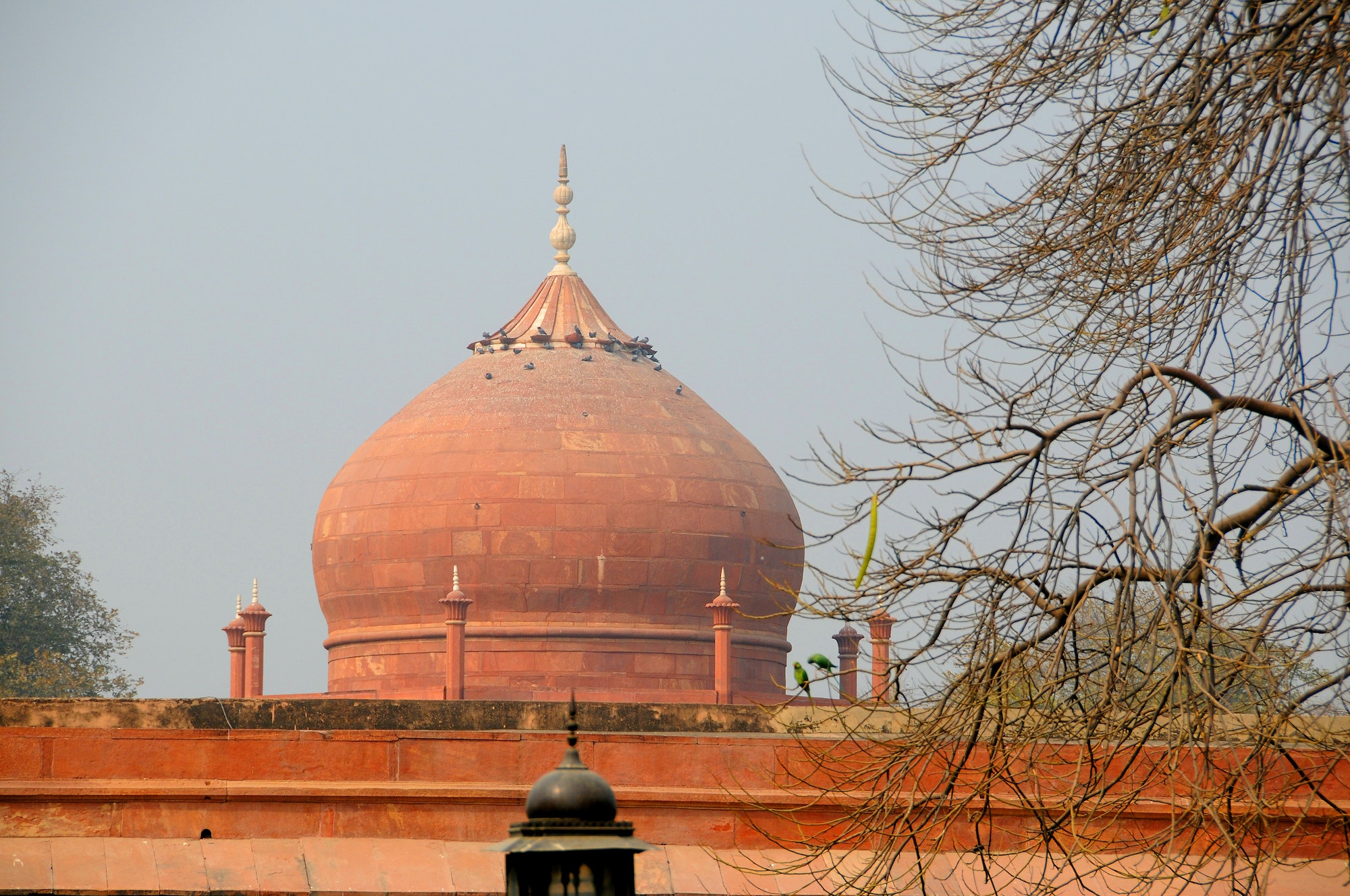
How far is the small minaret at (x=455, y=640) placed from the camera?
24.4 m

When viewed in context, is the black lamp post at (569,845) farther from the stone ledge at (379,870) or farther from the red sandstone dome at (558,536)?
the red sandstone dome at (558,536)

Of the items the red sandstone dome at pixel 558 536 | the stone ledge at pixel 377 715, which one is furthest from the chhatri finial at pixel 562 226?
the stone ledge at pixel 377 715

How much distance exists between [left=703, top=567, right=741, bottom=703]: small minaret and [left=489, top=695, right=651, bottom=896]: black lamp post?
19209 millimetres

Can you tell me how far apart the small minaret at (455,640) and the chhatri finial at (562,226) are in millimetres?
5910

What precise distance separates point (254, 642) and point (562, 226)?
760cm

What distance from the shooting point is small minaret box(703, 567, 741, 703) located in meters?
24.8

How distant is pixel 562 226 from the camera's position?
29.3m

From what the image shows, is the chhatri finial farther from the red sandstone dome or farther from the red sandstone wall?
the red sandstone wall

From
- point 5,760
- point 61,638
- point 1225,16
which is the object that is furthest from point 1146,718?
point 61,638

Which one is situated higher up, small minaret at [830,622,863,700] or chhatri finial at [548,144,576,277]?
chhatri finial at [548,144,576,277]

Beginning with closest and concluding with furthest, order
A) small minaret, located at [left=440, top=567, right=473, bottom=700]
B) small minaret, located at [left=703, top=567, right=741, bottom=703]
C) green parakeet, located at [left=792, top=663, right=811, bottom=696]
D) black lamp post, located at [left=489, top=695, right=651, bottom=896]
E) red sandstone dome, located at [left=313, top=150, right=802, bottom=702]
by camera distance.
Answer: black lamp post, located at [left=489, top=695, right=651, bottom=896]
green parakeet, located at [left=792, top=663, right=811, bottom=696]
small minaret, located at [left=440, top=567, right=473, bottom=700]
small minaret, located at [left=703, top=567, right=741, bottom=703]
red sandstone dome, located at [left=313, top=150, right=802, bottom=702]

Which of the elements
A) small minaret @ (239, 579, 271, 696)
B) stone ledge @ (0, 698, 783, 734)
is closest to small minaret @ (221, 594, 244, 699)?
small minaret @ (239, 579, 271, 696)

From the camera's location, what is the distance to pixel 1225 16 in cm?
747

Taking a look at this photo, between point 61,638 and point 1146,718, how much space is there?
89.4 feet
